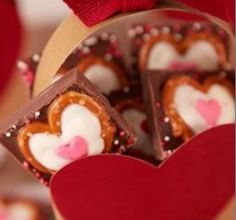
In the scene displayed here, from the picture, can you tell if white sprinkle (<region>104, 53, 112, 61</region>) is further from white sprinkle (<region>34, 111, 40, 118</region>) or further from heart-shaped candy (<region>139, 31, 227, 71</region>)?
white sprinkle (<region>34, 111, 40, 118</region>)

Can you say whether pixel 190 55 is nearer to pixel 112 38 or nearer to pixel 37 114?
pixel 112 38

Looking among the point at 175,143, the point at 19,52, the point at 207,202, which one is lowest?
the point at 207,202

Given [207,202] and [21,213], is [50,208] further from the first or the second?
[207,202]

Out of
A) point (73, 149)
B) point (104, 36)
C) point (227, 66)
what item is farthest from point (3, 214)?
point (227, 66)

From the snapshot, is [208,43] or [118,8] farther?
[208,43]

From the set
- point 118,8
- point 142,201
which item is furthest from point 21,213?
point 118,8

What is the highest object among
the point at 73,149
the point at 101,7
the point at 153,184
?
the point at 101,7

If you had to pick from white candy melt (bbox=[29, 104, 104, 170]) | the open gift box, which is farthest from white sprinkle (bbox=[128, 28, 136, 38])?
white candy melt (bbox=[29, 104, 104, 170])
